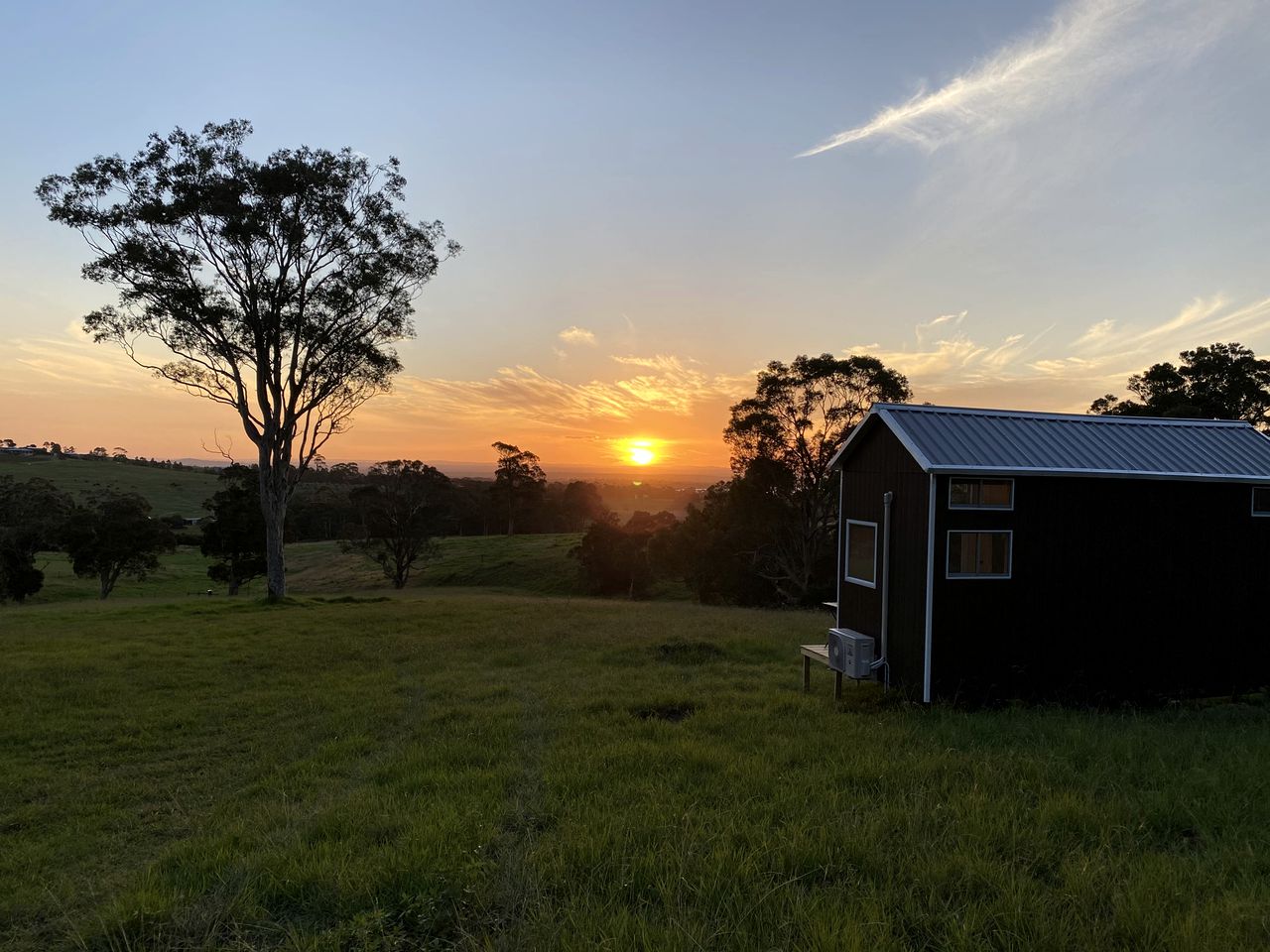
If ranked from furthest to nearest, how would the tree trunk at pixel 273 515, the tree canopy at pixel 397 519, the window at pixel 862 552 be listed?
1. the tree canopy at pixel 397 519
2. the tree trunk at pixel 273 515
3. the window at pixel 862 552

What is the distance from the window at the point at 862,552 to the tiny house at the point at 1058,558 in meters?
0.05

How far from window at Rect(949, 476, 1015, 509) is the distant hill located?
94109 mm

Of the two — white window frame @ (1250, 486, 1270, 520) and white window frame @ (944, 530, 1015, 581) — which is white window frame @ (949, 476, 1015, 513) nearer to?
white window frame @ (944, 530, 1015, 581)

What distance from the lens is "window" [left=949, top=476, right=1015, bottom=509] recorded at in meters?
9.82

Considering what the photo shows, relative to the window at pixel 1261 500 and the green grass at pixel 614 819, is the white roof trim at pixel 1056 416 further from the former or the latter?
the green grass at pixel 614 819

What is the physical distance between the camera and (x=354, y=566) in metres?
53.1

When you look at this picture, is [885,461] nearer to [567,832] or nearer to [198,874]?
[567,832]

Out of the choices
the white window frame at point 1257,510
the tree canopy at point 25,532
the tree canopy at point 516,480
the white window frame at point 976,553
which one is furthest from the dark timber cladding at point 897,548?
the tree canopy at point 516,480

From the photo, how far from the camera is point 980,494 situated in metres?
9.94

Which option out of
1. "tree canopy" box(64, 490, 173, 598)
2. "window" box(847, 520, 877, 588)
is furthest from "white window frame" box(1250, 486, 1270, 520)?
"tree canopy" box(64, 490, 173, 598)

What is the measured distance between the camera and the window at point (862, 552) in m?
11.2

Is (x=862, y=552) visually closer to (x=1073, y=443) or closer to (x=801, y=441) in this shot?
(x=1073, y=443)

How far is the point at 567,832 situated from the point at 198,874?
284cm

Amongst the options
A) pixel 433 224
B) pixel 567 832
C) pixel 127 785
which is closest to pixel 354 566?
pixel 433 224
